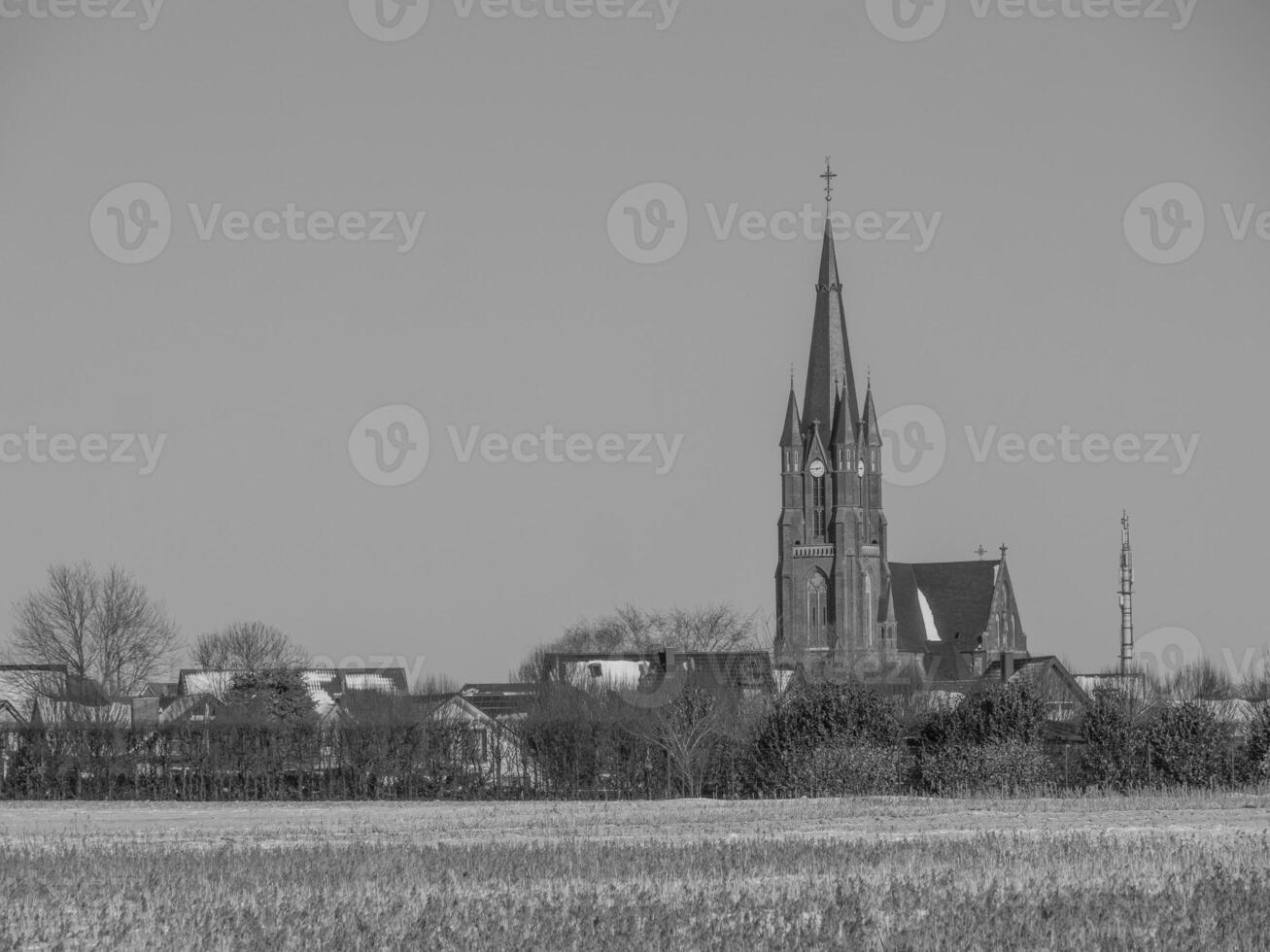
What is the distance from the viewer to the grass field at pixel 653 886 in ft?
67.2

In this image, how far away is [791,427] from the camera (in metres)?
157

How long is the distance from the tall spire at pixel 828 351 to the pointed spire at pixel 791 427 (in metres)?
A: 0.88

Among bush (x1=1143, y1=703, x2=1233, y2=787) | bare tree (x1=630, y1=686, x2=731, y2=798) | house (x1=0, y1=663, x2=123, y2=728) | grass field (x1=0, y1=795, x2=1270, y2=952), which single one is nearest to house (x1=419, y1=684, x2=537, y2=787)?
bare tree (x1=630, y1=686, x2=731, y2=798)

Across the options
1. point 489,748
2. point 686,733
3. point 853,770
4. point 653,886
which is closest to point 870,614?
point 489,748

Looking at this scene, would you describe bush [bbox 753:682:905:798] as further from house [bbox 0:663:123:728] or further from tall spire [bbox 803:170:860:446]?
tall spire [bbox 803:170:860:446]

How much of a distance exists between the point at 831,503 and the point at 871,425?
6.92 metres

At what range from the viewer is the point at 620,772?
5509 cm

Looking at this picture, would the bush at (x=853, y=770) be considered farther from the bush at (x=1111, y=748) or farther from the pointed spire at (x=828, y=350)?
the pointed spire at (x=828, y=350)

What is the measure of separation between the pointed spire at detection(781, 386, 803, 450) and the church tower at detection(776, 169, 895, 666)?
8 centimetres

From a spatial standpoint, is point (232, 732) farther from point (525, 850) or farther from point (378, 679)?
point (378, 679)

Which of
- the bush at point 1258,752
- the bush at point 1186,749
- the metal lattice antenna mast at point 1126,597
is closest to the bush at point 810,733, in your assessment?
the bush at point 1186,749

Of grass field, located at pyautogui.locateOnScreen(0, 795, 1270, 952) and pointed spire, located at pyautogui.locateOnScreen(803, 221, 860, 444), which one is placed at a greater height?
pointed spire, located at pyautogui.locateOnScreen(803, 221, 860, 444)

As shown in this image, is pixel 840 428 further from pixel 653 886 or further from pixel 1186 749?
pixel 653 886

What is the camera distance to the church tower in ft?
→ 502
